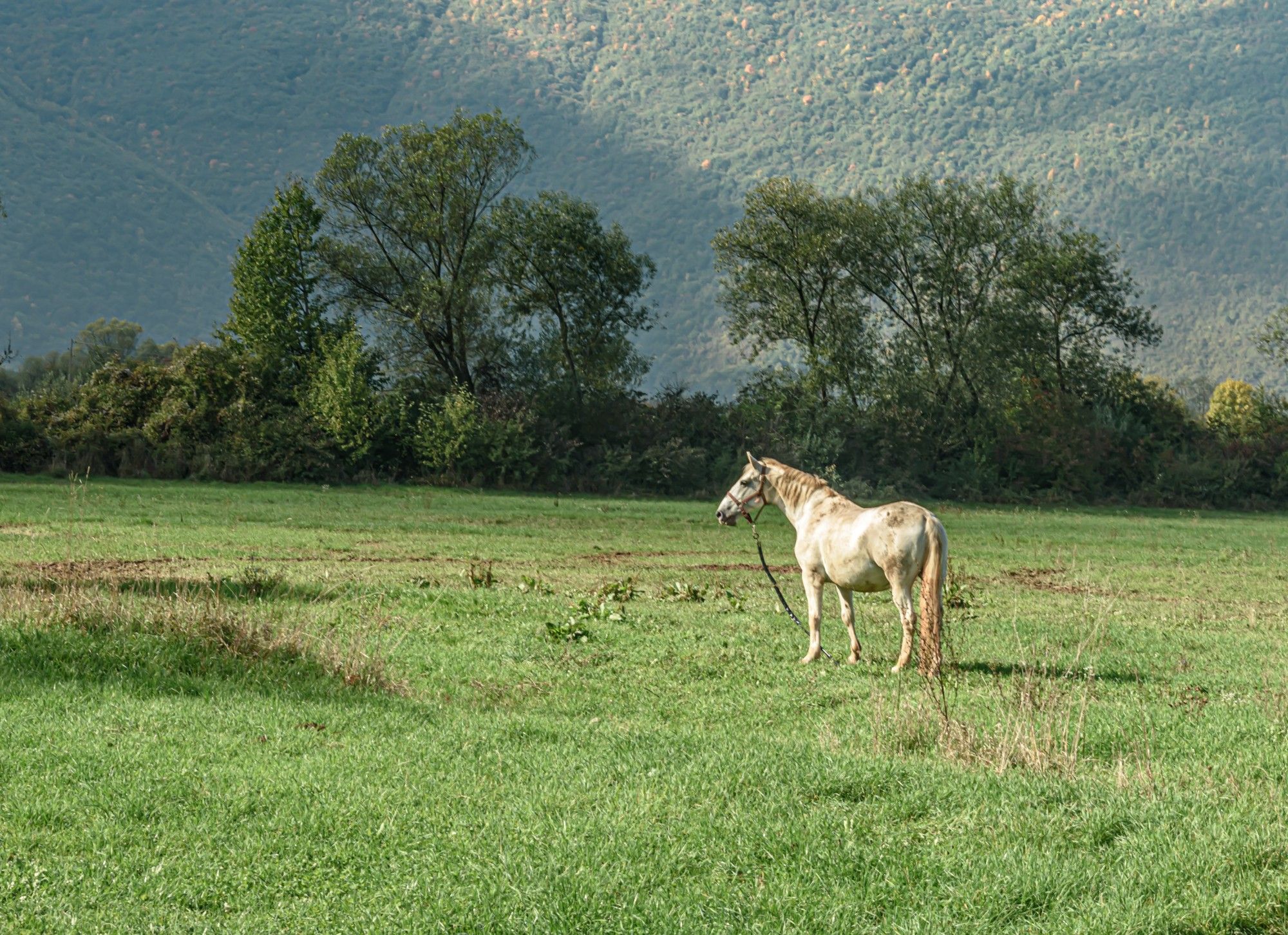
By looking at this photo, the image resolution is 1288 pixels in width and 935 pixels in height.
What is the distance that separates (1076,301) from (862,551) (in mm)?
60444

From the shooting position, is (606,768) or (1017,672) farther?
(1017,672)

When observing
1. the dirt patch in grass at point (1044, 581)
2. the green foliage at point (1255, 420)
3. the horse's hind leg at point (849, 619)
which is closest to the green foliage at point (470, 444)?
the dirt patch in grass at point (1044, 581)

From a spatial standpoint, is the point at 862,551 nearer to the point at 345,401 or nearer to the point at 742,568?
the point at 742,568

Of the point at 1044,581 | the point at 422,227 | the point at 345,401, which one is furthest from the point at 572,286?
the point at 1044,581

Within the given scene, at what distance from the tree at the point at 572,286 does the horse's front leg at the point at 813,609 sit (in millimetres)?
47295

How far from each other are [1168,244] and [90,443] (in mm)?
169596

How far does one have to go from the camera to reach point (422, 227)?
59.9 meters

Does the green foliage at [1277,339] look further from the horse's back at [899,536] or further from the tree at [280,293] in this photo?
the horse's back at [899,536]

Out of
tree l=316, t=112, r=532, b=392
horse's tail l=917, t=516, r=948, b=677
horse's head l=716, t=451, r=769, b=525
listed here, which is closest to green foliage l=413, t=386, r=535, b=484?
tree l=316, t=112, r=532, b=392

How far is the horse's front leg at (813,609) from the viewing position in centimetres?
1424

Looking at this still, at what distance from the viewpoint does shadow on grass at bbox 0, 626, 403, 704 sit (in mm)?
11344

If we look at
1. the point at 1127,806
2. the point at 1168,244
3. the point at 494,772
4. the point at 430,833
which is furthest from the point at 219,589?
the point at 1168,244

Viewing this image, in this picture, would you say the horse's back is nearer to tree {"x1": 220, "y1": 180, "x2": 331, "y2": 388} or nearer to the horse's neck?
the horse's neck

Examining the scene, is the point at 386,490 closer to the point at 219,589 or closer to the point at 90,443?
the point at 90,443
